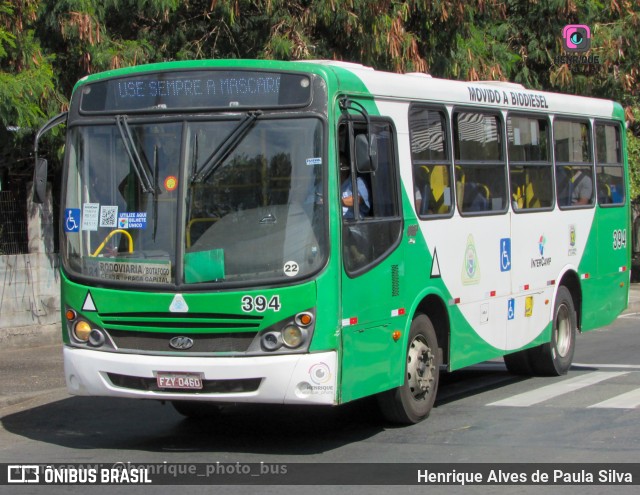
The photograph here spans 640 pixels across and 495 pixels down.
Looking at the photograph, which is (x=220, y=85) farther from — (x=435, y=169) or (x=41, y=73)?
(x=41, y=73)

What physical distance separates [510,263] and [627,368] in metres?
3.04

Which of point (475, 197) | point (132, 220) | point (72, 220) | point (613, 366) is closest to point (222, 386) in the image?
point (132, 220)

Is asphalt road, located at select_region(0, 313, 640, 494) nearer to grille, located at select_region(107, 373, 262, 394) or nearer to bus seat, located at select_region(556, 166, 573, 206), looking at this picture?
grille, located at select_region(107, 373, 262, 394)

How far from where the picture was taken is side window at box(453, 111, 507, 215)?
416 inches

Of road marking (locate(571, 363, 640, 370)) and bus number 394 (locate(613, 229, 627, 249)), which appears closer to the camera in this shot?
road marking (locate(571, 363, 640, 370))

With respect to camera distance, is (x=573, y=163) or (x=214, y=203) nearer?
(x=214, y=203)

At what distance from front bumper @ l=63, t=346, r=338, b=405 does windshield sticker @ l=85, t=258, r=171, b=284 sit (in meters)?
0.59

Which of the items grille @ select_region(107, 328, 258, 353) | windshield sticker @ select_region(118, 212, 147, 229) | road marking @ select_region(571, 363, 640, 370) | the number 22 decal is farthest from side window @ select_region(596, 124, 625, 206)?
windshield sticker @ select_region(118, 212, 147, 229)

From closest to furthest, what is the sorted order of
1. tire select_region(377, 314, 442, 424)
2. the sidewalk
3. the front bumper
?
1. the front bumper
2. tire select_region(377, 314, 442, 424)
3. the sidewalk

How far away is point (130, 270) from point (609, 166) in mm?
7746

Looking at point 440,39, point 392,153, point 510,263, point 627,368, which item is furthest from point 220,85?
point 440,39

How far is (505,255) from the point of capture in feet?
37.1

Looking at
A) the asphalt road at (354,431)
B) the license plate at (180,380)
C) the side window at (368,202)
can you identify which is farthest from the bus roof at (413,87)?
the asphalt road at (354,431)

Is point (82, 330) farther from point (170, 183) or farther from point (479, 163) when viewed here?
point (479, 163)
